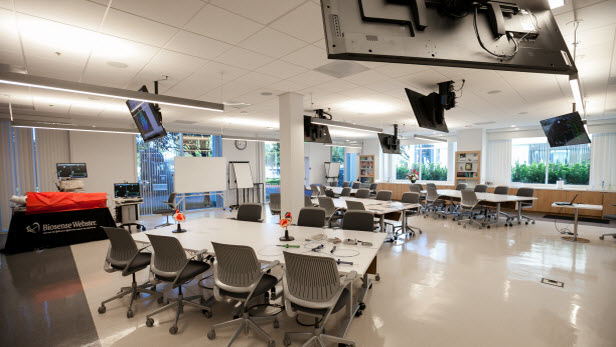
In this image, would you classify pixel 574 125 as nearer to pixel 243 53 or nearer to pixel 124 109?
pixel 243 53

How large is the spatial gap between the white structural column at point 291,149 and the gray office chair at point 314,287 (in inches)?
128

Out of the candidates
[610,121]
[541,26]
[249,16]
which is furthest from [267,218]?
[610,121]

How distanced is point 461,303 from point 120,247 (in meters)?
4.25

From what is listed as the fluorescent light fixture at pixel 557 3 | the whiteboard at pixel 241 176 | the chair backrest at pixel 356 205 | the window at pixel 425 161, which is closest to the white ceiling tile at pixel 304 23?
the fluorescent light fixture at pixel 557 3

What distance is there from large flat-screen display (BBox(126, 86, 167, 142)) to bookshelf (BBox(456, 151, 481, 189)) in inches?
427

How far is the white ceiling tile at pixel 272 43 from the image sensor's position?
3004mm

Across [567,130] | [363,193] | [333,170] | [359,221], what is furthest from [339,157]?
[359,221]

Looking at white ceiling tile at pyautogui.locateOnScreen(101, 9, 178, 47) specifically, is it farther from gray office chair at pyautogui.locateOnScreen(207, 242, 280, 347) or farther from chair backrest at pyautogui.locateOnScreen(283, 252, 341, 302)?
chair backrest at pyautogui.locateOnScreen(283, 252, 341, 302)

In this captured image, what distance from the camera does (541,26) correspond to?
1641mm

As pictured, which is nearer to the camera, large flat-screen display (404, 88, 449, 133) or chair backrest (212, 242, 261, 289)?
chair backrest (212, 242, 261, 289)

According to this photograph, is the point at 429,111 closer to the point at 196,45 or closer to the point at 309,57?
the point at 309,57

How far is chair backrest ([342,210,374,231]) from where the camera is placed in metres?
3.88

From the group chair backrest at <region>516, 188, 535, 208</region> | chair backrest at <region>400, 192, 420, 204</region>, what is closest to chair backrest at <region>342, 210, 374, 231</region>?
chair backrest at <region>400, 192, 420, 204</region>

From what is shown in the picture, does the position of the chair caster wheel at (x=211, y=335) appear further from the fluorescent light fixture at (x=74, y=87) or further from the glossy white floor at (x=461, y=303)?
the fluorescent light fixture at (x=74, y=87)
